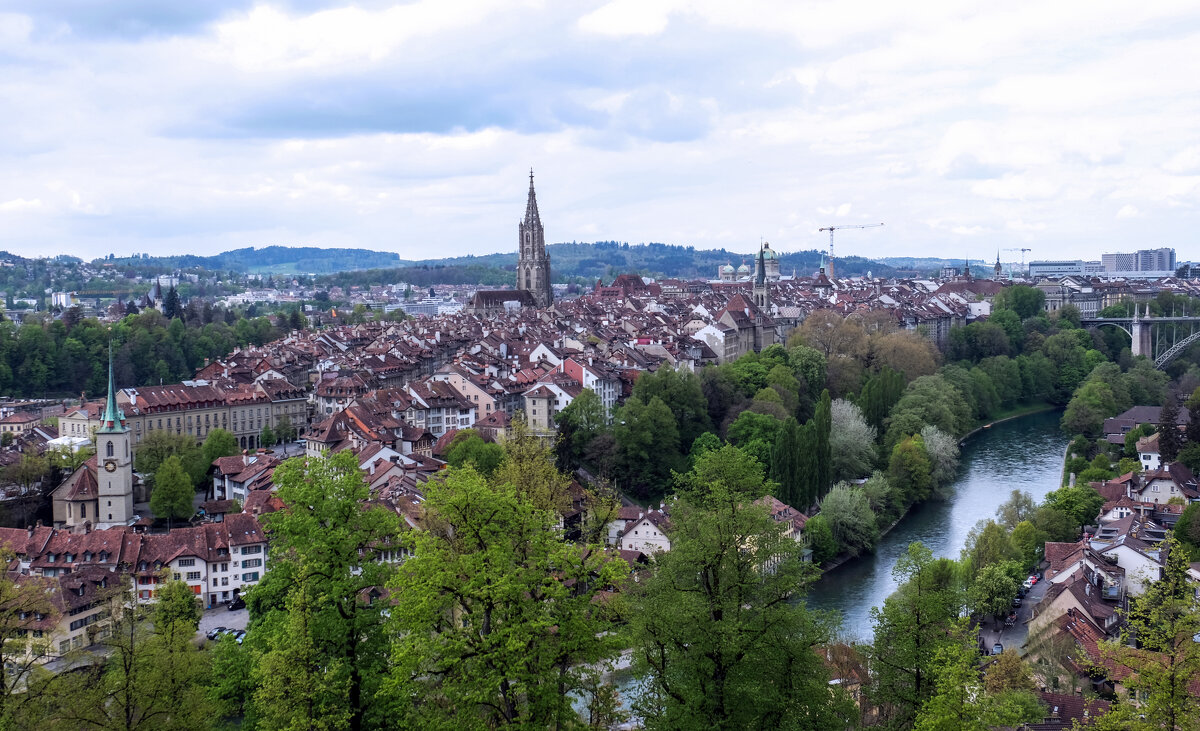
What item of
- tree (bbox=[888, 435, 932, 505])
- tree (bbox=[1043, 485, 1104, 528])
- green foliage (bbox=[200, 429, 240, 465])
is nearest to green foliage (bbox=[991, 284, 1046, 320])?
tree (bbox=[888, 435, 932, 505])

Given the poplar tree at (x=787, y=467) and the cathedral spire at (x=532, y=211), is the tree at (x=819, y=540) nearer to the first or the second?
the poplar tree at (x=787, y=467)

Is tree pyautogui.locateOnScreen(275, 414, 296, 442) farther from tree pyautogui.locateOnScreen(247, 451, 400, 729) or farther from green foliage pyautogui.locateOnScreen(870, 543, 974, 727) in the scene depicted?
green foliage pyautogui.locateOnScreen(870, 543, 974, 727)

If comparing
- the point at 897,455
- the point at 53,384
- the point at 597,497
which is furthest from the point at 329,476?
the point at 53,384

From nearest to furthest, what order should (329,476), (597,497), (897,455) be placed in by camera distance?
(329,476), (597,497), (897,455)

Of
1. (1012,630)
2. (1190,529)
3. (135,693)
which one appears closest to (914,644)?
(135,693)

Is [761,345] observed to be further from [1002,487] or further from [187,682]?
[187,682]
